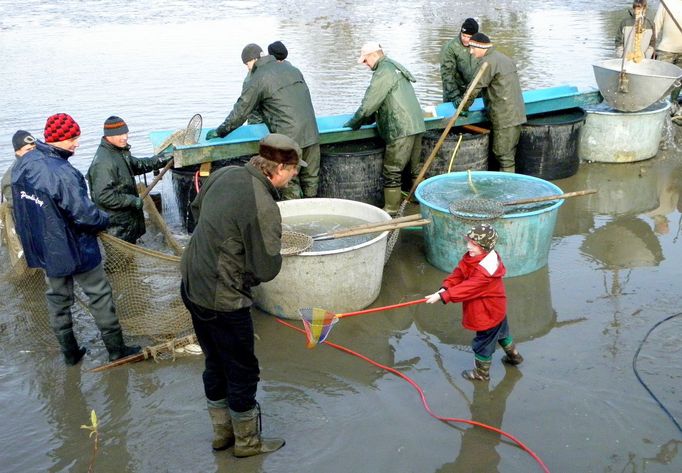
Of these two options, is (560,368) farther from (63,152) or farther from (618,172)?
(618,172)

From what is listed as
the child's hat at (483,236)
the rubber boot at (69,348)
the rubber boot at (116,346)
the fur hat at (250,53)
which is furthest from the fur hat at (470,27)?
the rubber boot at (69,348)

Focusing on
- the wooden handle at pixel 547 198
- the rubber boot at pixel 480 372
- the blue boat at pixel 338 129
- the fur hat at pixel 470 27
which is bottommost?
the rubber boot at pixel 480 372

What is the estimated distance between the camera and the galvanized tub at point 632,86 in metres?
9.18

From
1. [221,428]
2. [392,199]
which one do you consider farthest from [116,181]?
[392,199]

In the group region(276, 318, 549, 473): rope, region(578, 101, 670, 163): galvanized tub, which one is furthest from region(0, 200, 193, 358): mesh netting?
region(578, 101, 670, 163): galvanized tub

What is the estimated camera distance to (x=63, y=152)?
5.07 m

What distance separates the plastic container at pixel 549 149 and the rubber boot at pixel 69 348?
20.5 ft

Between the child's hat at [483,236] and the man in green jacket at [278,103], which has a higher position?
the man in green jacket at [278,103]

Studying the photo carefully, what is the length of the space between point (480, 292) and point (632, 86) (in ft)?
19.8

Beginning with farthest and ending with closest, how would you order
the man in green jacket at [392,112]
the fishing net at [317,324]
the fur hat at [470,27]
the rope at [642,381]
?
1. the fur hat at [470,27]
2. the man in green jacket at [392,112]
3. the fishing net at [317,324]
4. the rope at [642,381]

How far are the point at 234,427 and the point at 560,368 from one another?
2553 millimetres

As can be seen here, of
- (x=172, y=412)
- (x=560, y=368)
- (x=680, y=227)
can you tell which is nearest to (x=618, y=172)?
(x=680, y=227)

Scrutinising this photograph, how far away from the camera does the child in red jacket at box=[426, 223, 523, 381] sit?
4812 mm

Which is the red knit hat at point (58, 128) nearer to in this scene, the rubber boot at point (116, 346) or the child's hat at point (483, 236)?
the rubber boot at point (116, 346)
